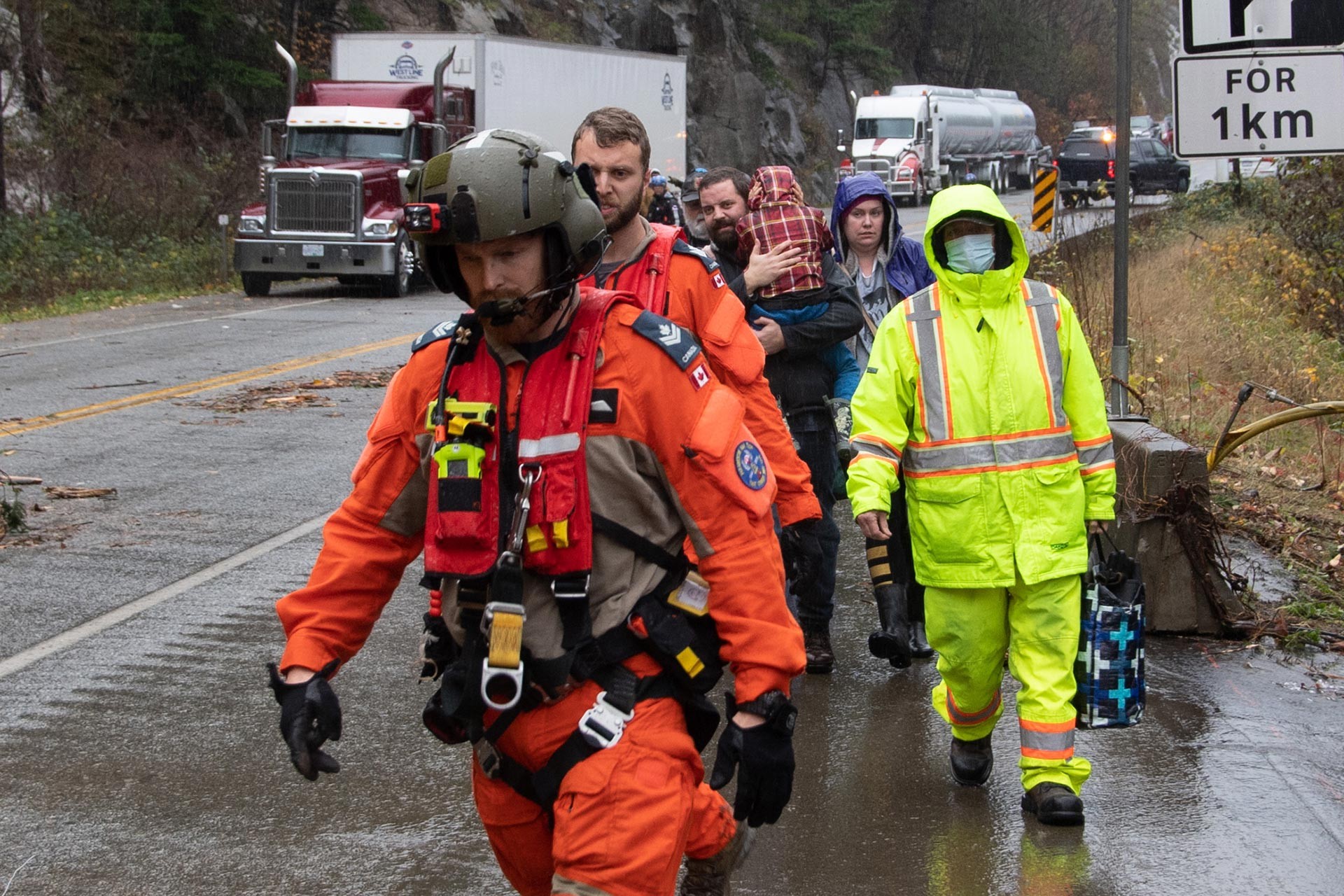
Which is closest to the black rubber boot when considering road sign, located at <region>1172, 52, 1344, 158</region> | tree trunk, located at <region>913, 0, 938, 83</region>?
road sign, located at <region>1172, 52, 1344, 158</region>

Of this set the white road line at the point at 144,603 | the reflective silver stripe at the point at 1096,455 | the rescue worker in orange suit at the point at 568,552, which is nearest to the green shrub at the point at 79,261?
the white road line at the point at 144,603

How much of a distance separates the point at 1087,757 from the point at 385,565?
10.2 feet

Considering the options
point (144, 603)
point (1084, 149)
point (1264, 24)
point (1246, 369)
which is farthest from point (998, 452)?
point (1084, 149)

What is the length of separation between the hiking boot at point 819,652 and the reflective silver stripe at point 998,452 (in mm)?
1575

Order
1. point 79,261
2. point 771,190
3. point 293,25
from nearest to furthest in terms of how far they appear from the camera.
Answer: point 771,190 → point 79,261 → point 293,25

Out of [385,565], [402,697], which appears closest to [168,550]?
[402,697]

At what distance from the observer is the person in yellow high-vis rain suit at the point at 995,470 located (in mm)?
4680

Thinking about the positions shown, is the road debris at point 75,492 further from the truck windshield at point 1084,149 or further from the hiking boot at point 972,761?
the truck windshield at point 1084,149

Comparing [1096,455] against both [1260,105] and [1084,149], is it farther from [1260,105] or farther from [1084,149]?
[1084,149]

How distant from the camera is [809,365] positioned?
621 cm

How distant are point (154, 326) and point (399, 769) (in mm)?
14954

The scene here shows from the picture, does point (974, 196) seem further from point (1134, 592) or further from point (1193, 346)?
point (1193, 346)

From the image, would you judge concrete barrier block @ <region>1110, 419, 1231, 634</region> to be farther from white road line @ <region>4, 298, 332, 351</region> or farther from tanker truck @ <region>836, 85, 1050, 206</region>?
tanker truck @ <region>836, 85, 1050, 206</region>

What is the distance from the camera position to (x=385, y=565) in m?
3.01
